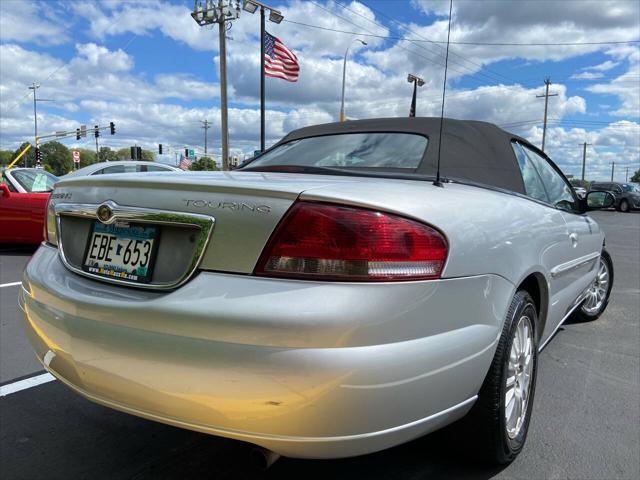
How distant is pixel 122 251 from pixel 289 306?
76cm

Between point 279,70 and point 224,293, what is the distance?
18.2 m

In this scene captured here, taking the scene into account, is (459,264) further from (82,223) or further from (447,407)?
(82,223)

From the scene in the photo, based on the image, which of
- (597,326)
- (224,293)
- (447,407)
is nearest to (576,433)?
(447,407)

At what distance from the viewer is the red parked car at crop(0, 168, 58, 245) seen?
8.28m

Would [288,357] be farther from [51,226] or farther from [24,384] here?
[24,384]

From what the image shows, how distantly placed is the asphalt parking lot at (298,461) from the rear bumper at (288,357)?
644 millimetres

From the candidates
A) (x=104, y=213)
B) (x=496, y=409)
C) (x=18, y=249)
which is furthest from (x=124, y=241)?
(x=18, y=249)

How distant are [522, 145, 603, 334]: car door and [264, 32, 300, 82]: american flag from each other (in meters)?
15.9

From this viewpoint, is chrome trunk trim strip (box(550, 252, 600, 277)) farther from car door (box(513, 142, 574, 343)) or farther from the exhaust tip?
the exhaust tip

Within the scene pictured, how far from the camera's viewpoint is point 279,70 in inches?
734

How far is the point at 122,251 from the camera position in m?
1.92

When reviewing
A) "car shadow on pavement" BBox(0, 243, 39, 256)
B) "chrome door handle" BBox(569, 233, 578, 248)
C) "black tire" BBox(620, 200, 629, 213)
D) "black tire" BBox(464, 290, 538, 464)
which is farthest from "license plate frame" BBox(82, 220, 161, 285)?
"black tire" BBox(620, 200, 629, 213)

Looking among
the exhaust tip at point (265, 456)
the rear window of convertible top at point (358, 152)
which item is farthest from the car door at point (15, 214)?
the exhaust tip at point (265, 456)

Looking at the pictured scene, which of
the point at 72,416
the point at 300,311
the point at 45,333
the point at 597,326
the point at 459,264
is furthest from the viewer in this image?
the point at 597,326
